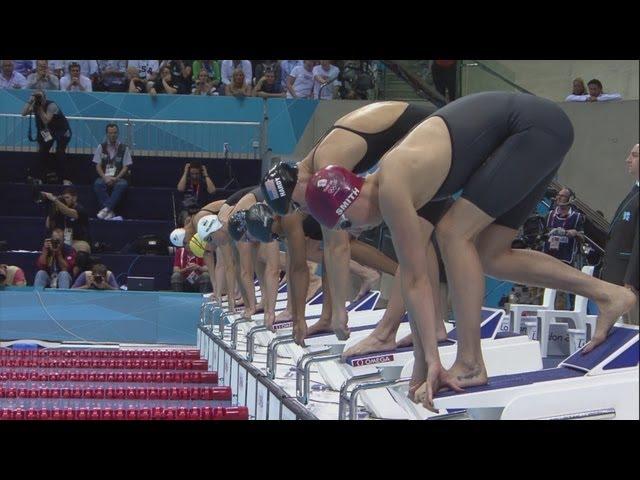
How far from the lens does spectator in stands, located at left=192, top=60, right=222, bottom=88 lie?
739cm

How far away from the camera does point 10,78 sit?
9008 millimetres

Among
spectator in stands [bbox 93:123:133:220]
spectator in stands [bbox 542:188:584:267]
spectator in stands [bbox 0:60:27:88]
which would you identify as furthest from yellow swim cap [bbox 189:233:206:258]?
spectator in stands [bbox 542:188:584:267]

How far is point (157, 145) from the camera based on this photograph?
26.9 ft

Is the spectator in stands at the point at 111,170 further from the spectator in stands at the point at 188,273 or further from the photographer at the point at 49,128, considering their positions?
the spectator in stands at the point at 188,273

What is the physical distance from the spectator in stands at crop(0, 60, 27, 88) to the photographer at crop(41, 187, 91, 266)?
53.0 inches

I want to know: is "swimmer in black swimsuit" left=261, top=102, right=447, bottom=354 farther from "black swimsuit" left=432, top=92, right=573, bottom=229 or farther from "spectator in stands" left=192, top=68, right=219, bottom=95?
"spectator in stands" left=192, top=68, right=219, bottom=95

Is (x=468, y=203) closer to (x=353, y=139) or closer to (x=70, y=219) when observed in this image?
(x=353, y=139)

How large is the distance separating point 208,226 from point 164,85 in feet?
4.55

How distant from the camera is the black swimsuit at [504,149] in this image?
122 inches

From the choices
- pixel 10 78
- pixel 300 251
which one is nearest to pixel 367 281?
pixel 300 251
